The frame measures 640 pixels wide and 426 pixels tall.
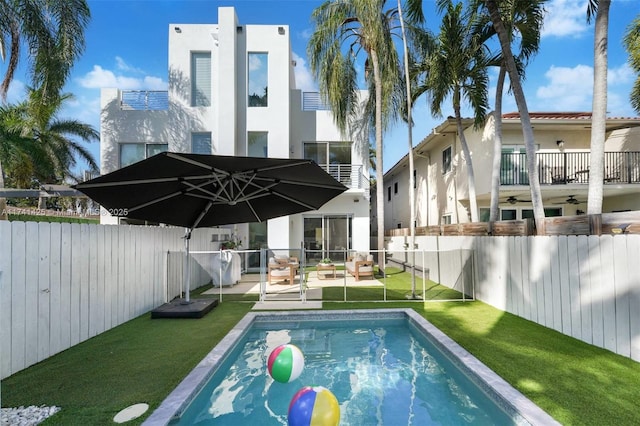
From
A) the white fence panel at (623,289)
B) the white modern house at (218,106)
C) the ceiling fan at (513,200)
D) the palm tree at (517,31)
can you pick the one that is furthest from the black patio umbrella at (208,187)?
the ceiling fan at (513,200)

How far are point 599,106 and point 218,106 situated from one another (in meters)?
12.3

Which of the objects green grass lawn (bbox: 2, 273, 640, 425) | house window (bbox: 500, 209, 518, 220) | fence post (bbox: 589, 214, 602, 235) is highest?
house window (bbox: 500, 209, 518, 220)

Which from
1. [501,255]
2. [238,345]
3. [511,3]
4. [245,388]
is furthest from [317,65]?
[245,388]

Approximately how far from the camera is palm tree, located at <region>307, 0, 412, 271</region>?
37.8ft

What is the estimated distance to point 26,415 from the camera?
292cm

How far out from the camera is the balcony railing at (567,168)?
43.4 feet

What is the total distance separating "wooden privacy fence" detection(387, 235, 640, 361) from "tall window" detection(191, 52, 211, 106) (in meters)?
12.3

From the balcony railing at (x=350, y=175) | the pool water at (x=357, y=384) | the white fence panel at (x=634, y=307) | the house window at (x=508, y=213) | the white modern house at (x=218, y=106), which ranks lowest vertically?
the pool water at (x=357, y=384)

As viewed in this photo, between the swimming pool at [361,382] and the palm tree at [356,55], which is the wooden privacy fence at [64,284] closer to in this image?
the swimming pool at [361,382]

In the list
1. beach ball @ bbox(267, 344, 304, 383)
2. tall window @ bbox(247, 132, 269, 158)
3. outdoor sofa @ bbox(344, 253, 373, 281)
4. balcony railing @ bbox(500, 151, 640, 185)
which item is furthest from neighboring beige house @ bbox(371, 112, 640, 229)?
beach ball @ bbox(267, 344, 304, 383)

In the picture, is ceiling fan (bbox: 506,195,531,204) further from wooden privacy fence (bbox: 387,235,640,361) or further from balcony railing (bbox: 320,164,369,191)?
wooden privacy fence (bbox: 387,235,640,361)

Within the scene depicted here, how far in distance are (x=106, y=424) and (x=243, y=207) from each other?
450cm

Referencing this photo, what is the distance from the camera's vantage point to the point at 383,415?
3.30 meters

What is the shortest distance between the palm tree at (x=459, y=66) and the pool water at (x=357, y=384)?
26.0 feet
